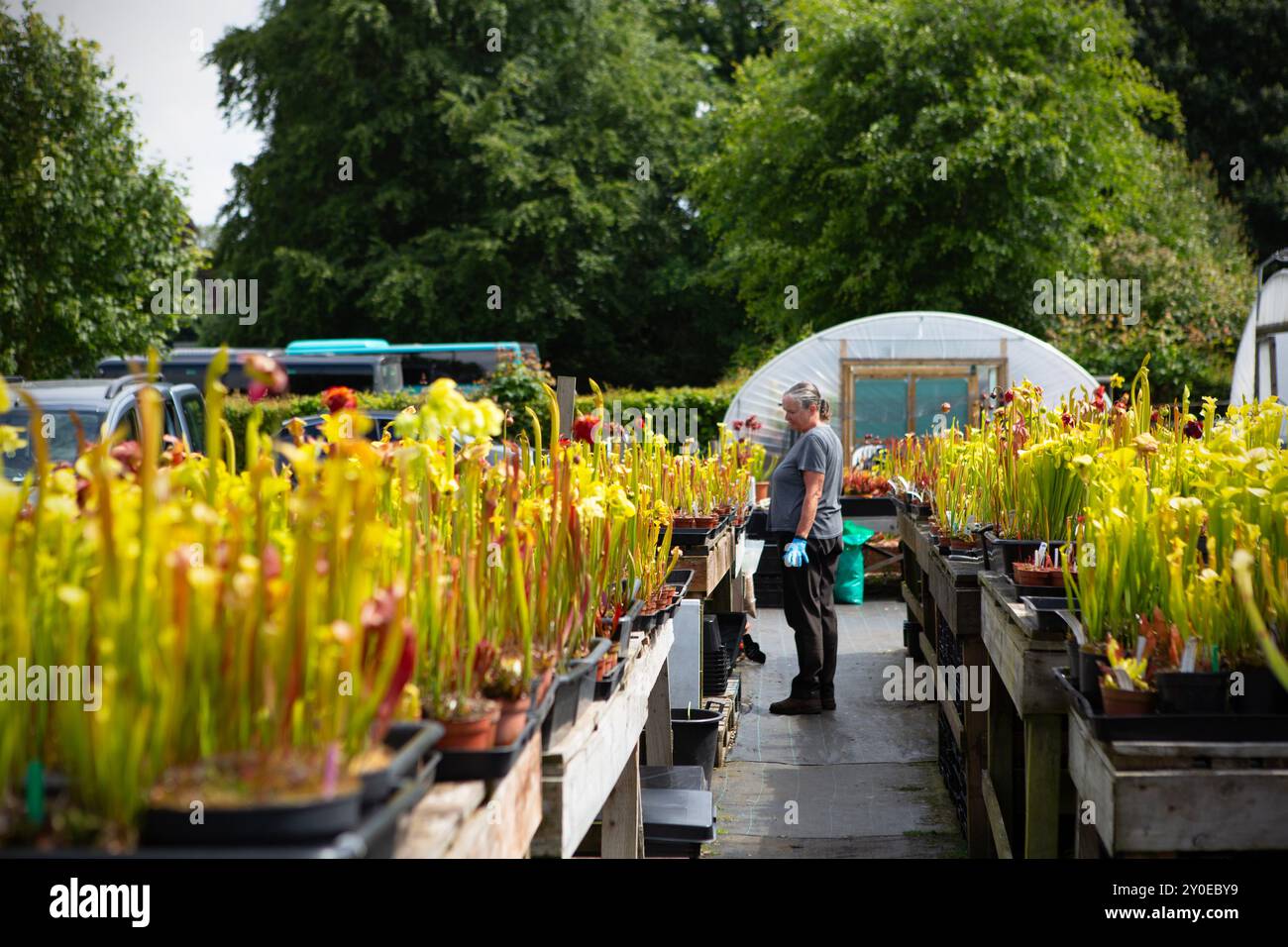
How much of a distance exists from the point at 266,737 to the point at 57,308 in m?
11.9

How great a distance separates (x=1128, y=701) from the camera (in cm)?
231

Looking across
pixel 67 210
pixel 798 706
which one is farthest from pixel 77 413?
pixel 67 210

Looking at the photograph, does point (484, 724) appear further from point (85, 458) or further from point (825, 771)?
point (825, 771)

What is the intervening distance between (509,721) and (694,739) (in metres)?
3.24


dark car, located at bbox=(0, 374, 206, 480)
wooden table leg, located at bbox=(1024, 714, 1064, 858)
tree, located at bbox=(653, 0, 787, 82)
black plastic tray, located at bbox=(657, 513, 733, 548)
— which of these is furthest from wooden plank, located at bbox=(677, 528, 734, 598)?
tree, located at bbox=(653, 0, 787, 82)

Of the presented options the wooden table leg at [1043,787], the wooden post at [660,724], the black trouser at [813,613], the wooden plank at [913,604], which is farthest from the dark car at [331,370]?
the wooden table leg at [1043,787]

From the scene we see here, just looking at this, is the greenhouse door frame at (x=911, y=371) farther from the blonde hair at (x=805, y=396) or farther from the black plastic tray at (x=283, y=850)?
the black plastic tray at (x=283, y=850)

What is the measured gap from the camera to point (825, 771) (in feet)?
19.7

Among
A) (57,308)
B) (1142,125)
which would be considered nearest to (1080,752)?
(57,308)

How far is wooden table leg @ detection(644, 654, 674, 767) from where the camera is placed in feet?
15.1

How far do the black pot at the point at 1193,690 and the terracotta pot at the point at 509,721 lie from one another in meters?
1.18

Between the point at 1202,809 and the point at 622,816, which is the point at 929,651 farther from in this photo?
→ the point at 1202,809

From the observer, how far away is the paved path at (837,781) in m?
4.97

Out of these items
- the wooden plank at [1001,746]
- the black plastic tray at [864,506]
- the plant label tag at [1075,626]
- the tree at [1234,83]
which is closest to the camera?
the plant label tag at [1075,626]
